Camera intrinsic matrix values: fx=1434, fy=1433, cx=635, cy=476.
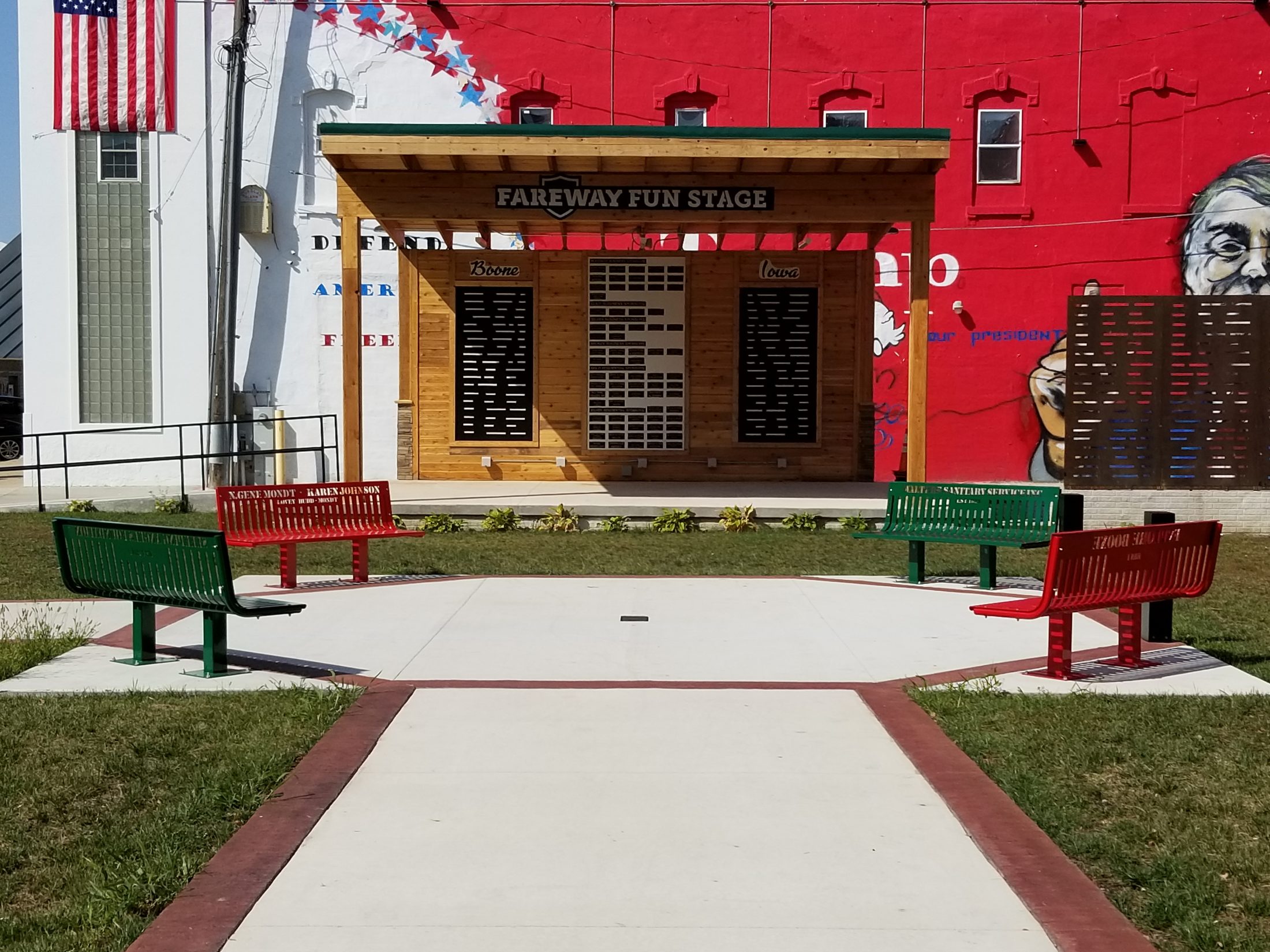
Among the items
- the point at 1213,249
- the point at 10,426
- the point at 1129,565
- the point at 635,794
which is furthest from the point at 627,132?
the point at 10,426

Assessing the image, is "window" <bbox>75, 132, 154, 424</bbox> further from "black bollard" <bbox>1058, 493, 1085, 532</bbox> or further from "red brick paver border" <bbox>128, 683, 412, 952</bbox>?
"red brick paver border" <bbox>128, 683, 412, 952</bbox>

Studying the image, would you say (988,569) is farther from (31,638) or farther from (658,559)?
(31,638)

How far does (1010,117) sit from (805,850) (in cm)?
2257

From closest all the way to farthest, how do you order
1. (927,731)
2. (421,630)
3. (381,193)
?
(927,731) → (421,630) → (381,193)

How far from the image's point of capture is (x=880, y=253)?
2522cm

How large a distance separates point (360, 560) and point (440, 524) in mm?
4457

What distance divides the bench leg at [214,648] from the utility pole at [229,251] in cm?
1686

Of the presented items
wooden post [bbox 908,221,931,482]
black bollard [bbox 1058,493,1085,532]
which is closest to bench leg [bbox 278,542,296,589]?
black bollard [bbox 1058,493,1085,532]

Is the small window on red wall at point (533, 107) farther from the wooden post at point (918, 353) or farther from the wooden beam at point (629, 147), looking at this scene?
the wooden post at point (918, 353)

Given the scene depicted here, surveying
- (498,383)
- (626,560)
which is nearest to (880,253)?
(498,383)

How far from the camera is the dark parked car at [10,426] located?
3653 centimetres

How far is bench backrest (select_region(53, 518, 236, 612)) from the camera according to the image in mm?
8016

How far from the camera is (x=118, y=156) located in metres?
25.4

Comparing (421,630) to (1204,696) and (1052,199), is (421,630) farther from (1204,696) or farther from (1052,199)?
(1052,199)
